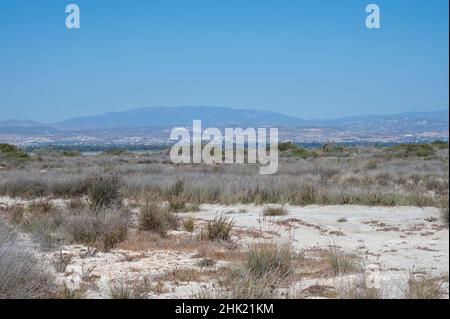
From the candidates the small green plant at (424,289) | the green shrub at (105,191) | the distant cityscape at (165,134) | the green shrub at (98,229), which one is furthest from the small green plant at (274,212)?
the small green plant at (424,289)

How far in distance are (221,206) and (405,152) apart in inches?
1385

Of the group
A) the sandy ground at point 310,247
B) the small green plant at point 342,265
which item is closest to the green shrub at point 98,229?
the sandy ground at point 310,247

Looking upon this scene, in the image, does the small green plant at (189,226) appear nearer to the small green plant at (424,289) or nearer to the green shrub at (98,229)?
the green shrub at (98,229)

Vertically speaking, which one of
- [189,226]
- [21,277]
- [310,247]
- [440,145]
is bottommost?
[440,145]

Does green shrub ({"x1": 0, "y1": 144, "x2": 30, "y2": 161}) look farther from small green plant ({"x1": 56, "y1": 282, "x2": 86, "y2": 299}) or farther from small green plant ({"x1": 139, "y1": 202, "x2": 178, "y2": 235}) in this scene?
small green plant ({"x1": 56, "y1": 282, "x2": 86, "y2": 299})

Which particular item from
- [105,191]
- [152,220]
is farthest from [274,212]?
[105,191]

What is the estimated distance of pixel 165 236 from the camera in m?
11.8

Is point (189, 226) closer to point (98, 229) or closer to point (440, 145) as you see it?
point (98, 229)

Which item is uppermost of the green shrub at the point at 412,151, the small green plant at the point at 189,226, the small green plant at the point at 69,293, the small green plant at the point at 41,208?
the small green plant at the point at 69,293

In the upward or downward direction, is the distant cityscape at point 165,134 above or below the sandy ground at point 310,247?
above

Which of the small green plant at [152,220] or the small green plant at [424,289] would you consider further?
the small green plant at [152,220]

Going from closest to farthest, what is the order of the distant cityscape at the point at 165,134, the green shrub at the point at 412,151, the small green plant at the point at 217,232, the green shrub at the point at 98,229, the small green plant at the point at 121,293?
1. the small green plant at the point at 121,293
2. the green shrub at the point at 98,229
3. the small green plant at the point at 217,232
4. the distant cityscape at the point at 165,134
5. the green shrub at the point at 412,151

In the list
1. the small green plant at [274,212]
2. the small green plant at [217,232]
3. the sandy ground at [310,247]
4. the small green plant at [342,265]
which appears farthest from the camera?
the small green plant at [274,212]
